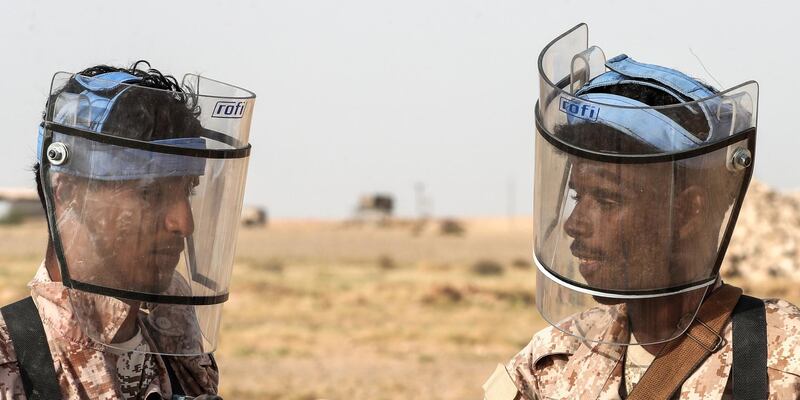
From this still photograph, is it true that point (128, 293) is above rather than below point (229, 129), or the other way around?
below

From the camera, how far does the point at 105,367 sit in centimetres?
423

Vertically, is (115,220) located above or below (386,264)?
above

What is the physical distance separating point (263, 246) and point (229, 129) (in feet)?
157

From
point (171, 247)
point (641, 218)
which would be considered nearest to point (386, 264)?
point (171, 247)

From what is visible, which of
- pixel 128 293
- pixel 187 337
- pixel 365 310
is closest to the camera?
pixel 128 293

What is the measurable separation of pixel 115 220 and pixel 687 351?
6.26 feet

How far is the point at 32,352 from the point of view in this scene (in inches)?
161

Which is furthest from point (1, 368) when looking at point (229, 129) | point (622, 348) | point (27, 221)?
point (27, 221)

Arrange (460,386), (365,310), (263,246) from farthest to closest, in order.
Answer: (263,246) < (365,310) < (460,386)

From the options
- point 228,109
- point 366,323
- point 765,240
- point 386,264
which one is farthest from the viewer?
point 386,264

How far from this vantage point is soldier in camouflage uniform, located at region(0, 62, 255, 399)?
4.16 metres

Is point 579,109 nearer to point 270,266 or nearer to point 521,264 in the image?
point 270,266

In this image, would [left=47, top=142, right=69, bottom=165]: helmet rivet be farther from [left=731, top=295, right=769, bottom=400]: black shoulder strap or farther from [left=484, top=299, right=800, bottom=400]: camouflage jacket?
[left=731, top=295, right=769, bottom=400]: black shoulder strap

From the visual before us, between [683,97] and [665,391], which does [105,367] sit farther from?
[683,97]
